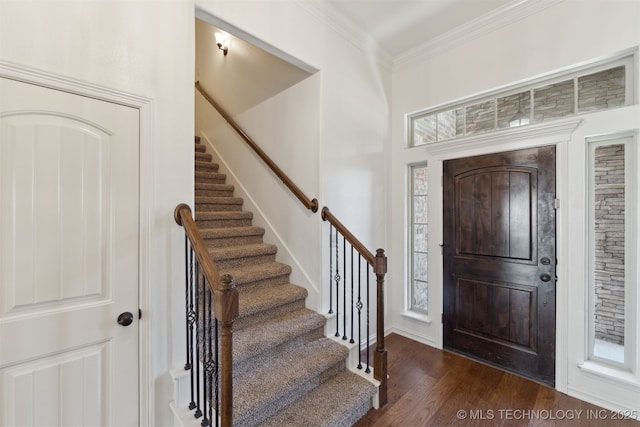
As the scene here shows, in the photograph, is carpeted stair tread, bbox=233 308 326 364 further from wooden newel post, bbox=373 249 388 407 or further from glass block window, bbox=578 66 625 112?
glass block window, bbox=578 66 625 112

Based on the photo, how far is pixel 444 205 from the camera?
2943mm

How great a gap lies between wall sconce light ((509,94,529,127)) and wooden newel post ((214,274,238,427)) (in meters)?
2.75

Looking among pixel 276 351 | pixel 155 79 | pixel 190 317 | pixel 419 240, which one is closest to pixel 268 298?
pixel 276 351

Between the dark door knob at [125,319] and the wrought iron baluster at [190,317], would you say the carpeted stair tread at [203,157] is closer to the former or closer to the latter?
the wrought iron baluster at [190,317]

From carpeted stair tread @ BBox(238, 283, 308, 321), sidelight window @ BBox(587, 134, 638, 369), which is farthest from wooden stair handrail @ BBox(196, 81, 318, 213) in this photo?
sidelight window @ BBox(587, 134, 638, 369)

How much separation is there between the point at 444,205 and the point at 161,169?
2571mm

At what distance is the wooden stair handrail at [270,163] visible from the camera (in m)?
2.49

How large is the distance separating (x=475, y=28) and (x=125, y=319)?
3.60 metres

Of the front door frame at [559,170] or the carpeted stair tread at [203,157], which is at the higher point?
the carpeted stair tread at [203,157]

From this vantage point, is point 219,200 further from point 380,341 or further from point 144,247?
point 380,341

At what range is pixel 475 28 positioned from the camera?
270cm

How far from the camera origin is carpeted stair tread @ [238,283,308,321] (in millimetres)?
2114

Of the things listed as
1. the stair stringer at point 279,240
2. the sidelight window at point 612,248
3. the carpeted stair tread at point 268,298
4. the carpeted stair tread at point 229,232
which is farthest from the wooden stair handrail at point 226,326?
the sidelight window at point 612,248

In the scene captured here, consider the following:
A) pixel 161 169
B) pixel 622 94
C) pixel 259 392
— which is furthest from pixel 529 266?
pixel 161 169
